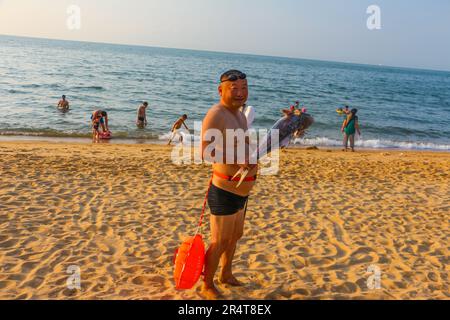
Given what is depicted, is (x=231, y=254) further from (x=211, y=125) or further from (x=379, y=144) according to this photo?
(x=379, y=144)

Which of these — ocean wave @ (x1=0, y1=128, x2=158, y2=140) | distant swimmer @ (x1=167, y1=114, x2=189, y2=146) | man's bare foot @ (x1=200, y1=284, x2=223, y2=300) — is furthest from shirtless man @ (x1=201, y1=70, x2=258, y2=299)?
ocean wave @ (x1=0, y1=128, x2=158, y2=140)

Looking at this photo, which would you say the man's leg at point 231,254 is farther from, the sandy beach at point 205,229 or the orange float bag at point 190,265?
the orange float bag at point 190,265

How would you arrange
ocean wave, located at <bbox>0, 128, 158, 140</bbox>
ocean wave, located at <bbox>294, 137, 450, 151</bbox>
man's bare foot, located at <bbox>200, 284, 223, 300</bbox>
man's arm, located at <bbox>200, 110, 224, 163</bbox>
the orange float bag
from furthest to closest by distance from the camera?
ocean wave, located at <bbox>294, 137, 450, 151</bbox>, ocean wave, located at <bbox>0, 128, 158, 140</bbox>, man's bare foot, located at <bbox>200, 284, 223, 300</bbox>, the orange float bag, man's arm, located at <bbox>200, 110, 224, 163</bbox>

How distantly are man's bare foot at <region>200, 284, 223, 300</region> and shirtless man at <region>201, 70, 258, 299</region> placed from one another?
9.7 inches

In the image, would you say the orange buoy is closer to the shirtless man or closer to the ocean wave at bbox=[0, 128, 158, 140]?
the shirtless man

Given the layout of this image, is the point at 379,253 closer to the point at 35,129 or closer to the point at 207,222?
the point at 207,222

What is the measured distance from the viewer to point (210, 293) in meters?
3.45

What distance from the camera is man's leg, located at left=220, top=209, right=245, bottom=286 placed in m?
3.33

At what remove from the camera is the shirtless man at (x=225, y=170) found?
297 centimetres

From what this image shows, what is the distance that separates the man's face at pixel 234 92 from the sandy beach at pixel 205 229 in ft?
5.88

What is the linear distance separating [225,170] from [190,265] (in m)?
0.94

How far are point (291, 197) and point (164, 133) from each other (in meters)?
11.6

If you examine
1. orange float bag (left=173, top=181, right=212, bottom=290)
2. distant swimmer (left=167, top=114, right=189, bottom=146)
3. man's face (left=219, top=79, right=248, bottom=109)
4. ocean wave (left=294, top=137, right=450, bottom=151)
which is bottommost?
ocean wave (left=294, top=137, right=450, bottom=151)
